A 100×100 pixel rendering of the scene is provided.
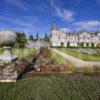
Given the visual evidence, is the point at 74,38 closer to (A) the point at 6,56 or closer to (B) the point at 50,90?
(A) the point at 6,56

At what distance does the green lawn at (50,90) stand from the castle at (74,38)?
2770 inches

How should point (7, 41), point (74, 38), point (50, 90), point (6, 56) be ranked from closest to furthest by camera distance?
point (50, 90) < point (7, 41) < point (6, 56) < point (74, 38)

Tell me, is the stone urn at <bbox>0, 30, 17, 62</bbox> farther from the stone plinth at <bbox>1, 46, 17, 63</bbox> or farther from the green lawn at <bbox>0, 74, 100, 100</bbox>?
the green lawn at <bbox>0, 74, 100, 100</bbox>

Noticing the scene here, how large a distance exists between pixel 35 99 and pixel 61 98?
0.77 meters

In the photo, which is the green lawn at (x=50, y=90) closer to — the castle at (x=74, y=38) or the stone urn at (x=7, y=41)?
the stone urn at (x=7, y=41)

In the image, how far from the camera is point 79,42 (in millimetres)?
79062

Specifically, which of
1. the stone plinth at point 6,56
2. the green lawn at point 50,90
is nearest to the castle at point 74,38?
the stone plinth at point 6,56

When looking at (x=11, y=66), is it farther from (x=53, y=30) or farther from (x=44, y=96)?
(x=53, y=30)

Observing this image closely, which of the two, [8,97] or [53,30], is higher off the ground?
[53,30]

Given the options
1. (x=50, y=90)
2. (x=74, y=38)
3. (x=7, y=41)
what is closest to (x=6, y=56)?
(x=7, y=41)

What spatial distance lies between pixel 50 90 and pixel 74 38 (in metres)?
75.1

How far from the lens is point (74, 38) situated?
7875 cm

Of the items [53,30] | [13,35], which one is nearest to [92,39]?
[53,30]

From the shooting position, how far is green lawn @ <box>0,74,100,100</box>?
14.9 feet
